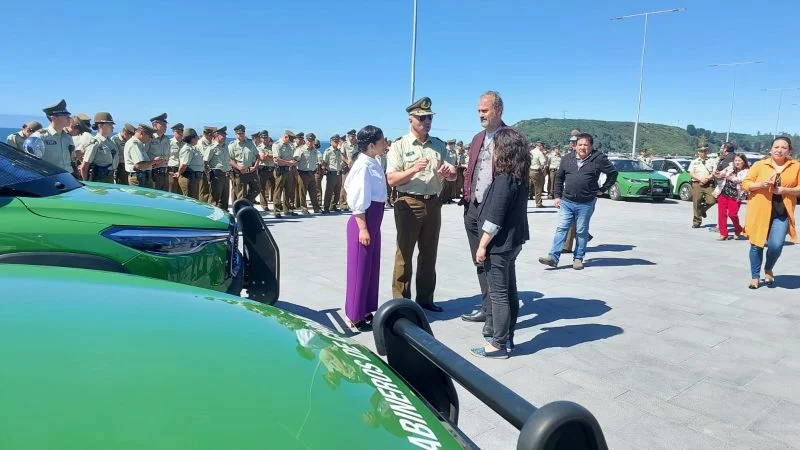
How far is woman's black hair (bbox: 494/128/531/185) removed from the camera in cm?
373

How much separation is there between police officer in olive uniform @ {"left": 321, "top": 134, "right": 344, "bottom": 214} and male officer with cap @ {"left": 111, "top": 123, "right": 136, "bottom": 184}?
4729mm

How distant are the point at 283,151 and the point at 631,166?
12745 mm

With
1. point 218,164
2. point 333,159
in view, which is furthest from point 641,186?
point 218,164

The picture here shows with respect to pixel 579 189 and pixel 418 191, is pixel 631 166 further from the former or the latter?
pixel 418 191

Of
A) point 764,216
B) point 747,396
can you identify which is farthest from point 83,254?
point 764,216

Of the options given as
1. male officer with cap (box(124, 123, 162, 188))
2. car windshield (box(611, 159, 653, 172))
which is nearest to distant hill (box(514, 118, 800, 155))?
car windshield (box(611, 159, 653, 172))

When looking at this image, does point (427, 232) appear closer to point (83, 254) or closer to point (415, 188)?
point (415, 188)

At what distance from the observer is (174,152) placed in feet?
33.4

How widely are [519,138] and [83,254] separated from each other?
2828mm

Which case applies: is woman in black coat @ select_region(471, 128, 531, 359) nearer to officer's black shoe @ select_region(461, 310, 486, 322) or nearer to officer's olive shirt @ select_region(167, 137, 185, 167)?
officer's black shoe @ select_region(461, 310, 486, 322)

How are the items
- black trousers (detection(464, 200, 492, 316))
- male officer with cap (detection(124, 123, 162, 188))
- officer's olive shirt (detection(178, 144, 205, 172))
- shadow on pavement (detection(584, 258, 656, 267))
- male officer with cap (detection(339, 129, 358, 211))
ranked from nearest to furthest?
black trousers (detection(464, 200, 492, 316))
shadow on pavement (detection(584, 258, 656, 267))
male officer with cap (detection(124, 123, 162, 188))
officer's olive shirt (detection(178, 144, 205, 172))
male officer with cap (detection(339, 129, 358, 211))

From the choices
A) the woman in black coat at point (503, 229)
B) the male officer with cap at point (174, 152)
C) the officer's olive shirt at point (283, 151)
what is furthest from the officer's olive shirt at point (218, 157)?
the woman in black coat at point (503, 229)

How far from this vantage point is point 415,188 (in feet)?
15.7

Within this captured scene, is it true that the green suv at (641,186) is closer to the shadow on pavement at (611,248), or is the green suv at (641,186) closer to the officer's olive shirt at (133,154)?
the shadow on pavement at (611,248)
